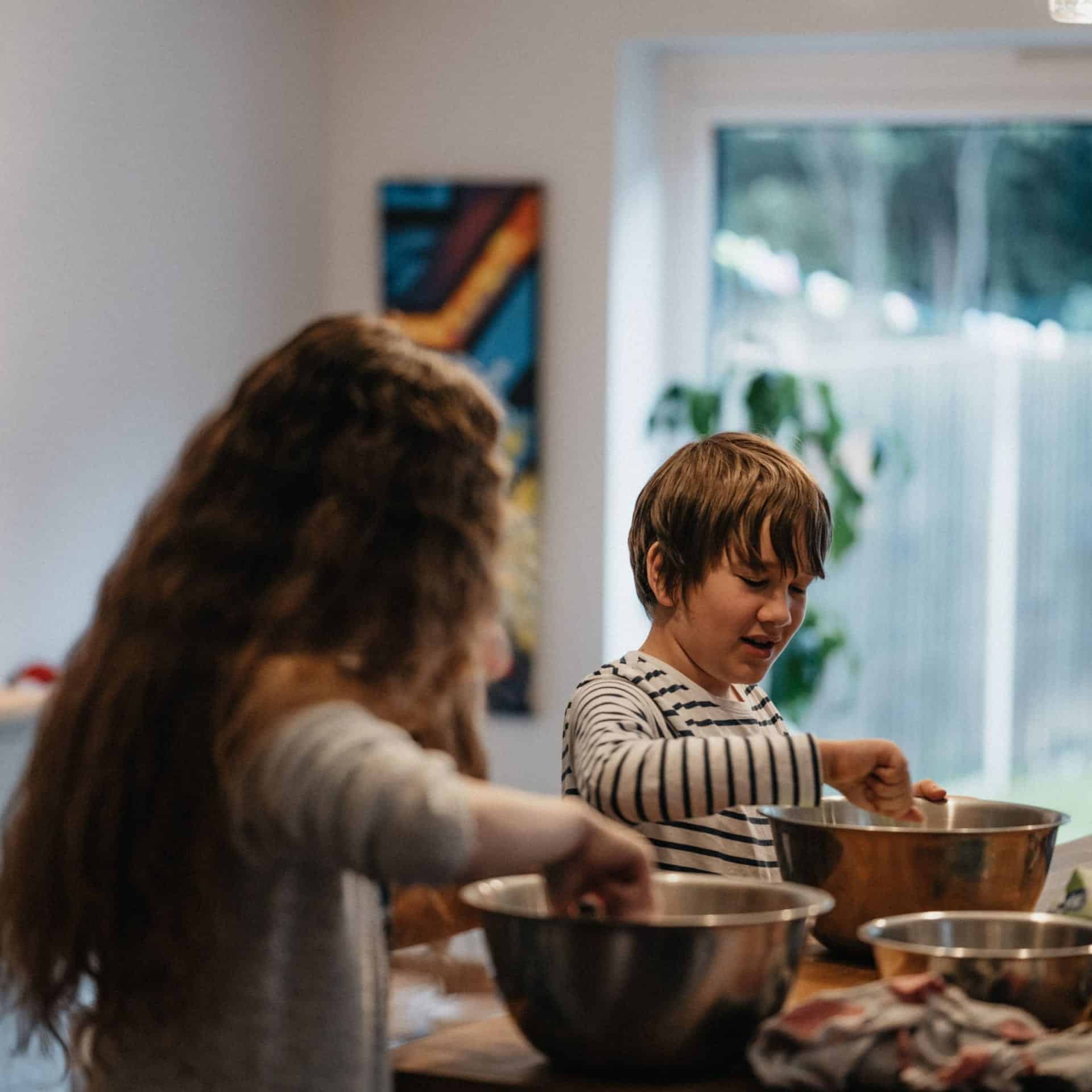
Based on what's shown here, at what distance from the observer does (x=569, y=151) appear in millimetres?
3867

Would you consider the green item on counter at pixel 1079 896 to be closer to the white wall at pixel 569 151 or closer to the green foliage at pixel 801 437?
the green foliage at pixel 801 437

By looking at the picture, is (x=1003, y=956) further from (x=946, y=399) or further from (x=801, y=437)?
(x=946, y=399)

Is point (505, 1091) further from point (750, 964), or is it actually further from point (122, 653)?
point (122, 653)

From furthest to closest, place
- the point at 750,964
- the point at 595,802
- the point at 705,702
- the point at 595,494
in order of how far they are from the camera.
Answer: the point at 595,494
the point at 705,702
the point at 595,802
the point at 750,964

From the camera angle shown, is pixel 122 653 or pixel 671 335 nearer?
pixel 122 653

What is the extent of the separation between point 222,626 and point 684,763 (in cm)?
39

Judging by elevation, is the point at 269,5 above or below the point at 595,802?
above

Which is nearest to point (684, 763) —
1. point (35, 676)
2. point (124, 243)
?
point (35, 676)

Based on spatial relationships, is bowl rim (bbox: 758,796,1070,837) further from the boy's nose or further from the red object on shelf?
the red object on shelf

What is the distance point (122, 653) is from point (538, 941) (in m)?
0.31

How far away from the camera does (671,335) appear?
4.16 meters

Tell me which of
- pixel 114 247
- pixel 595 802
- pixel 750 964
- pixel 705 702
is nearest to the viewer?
pixel 750 964

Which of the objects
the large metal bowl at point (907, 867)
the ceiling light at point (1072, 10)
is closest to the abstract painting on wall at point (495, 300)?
the ceiling light at point (1072, 10)

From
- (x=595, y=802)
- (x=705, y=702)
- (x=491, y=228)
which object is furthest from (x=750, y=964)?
(x=491, y=228)
